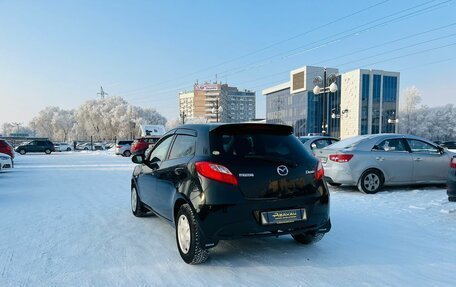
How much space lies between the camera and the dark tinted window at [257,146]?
3781 mm

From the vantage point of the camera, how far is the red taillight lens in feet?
11.7

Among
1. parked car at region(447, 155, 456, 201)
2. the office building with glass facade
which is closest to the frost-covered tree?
the office building with glass facade

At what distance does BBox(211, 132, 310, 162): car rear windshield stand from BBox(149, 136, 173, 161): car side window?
1365 millimetres

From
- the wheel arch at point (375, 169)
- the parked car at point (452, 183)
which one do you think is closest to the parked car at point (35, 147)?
the wheel arch at point (375, 169)

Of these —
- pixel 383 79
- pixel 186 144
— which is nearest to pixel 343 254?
pixel 186 144

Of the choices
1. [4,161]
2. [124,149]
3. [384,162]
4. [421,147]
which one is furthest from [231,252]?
[124,149]

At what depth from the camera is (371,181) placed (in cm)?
819

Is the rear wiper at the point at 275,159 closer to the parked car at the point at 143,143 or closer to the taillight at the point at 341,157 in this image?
the taillight at the point at 341,157

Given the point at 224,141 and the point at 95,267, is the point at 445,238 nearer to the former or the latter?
the point at 224,141

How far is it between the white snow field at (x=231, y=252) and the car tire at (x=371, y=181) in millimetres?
1350

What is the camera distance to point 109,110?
298 ft

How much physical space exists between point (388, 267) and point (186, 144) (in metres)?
2.79

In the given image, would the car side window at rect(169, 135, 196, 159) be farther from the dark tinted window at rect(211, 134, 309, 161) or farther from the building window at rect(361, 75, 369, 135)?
the building window at rect(361, 75, 369, 135)

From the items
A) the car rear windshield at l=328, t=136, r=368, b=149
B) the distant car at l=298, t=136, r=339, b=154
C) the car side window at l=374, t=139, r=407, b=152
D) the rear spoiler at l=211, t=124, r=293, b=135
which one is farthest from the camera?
the distant car at l=298, t=136, r=339, b=154
